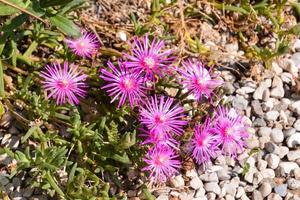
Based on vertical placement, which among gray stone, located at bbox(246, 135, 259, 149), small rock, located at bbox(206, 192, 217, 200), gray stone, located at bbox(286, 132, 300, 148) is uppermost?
gray stone, located at bbox(286, 132, 300, 148)

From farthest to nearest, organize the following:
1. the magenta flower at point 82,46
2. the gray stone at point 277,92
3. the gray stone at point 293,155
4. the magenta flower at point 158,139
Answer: the gray stone at point 277,92, the gray stone at point 293,155, the magenta flower at point 82,46, the magenta flower at point 158,139

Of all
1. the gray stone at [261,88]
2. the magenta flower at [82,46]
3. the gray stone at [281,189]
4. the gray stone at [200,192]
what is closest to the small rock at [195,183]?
the gray stone at [200,192]

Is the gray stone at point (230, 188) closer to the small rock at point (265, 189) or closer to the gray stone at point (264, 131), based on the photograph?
the small rock at point (265, 189)

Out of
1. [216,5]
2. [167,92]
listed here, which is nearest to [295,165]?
[167,92]

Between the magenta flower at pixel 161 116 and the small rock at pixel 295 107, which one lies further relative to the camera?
the small rock at pixel 295 107

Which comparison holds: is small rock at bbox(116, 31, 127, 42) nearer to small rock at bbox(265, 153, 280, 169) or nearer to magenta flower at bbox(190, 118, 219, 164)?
magenta flower at bbox(190, 118, 219, 164)

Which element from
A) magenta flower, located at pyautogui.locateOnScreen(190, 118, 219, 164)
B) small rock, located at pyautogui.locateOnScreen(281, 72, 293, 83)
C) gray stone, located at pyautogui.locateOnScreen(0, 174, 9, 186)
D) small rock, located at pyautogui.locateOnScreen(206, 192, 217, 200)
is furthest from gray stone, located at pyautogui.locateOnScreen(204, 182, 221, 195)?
gray stone, located at pyautogui.locateOnScreen(0, 174, 9, 186)

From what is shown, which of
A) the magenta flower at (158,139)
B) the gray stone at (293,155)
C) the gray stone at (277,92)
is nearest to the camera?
the magenta flower at (158,139)
